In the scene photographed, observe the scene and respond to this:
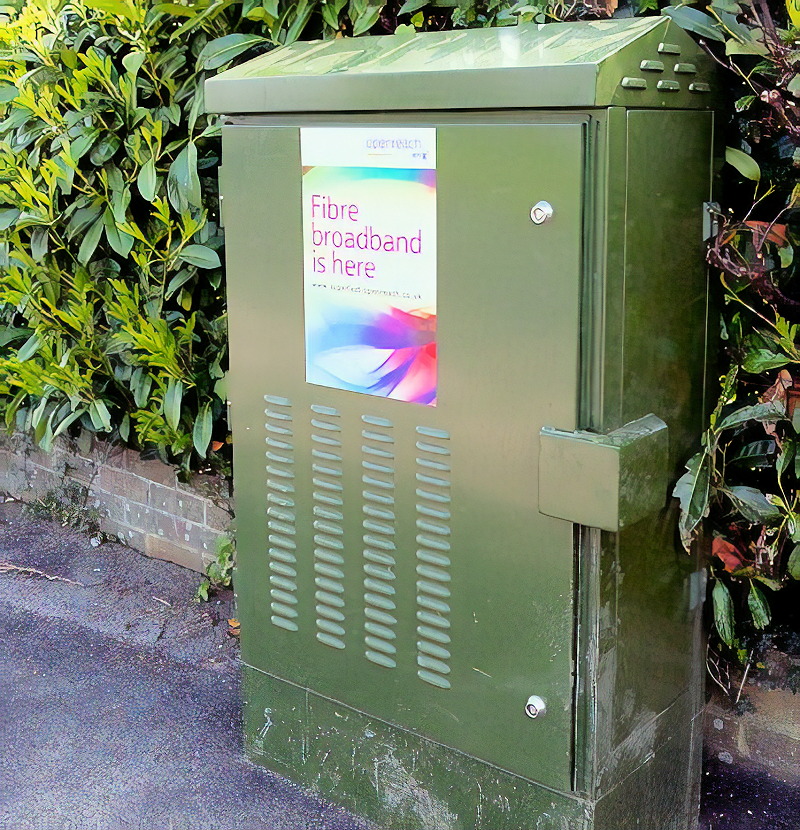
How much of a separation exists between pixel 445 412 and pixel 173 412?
1.49 meters

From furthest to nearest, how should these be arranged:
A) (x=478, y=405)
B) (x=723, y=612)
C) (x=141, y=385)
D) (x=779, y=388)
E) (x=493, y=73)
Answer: (x=141, y=385)
(x=723, y=612)
(x=779, y=388)
(x=478, y=405)
(x=493, y=73)

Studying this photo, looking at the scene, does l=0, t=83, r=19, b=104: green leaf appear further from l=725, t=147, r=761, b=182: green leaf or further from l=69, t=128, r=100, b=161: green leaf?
l=725, t=147, r=761, b=182: green leaf

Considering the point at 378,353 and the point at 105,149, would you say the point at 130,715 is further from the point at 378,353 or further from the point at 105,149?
the point at 105,149

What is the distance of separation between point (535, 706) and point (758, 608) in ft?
2.12

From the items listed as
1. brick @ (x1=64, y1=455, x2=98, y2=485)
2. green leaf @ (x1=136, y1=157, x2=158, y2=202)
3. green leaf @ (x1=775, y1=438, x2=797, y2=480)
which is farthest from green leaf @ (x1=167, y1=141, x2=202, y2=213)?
green leaf @ (x1=775, y1=438, x2=797, y2=480)

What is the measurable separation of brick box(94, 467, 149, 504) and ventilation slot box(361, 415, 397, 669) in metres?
1.89

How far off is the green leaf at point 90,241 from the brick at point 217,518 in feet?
3.22

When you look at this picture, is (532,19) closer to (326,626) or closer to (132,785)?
(326,626)

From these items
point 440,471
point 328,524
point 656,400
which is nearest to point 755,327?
point 656,400

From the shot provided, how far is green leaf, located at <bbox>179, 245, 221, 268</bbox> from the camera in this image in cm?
342

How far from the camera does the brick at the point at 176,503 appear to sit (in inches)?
162

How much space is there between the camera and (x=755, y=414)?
244 centimetres

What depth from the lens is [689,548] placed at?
8.44ft

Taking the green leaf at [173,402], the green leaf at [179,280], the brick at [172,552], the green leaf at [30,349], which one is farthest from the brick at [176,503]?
the green leaf at [179,280]
